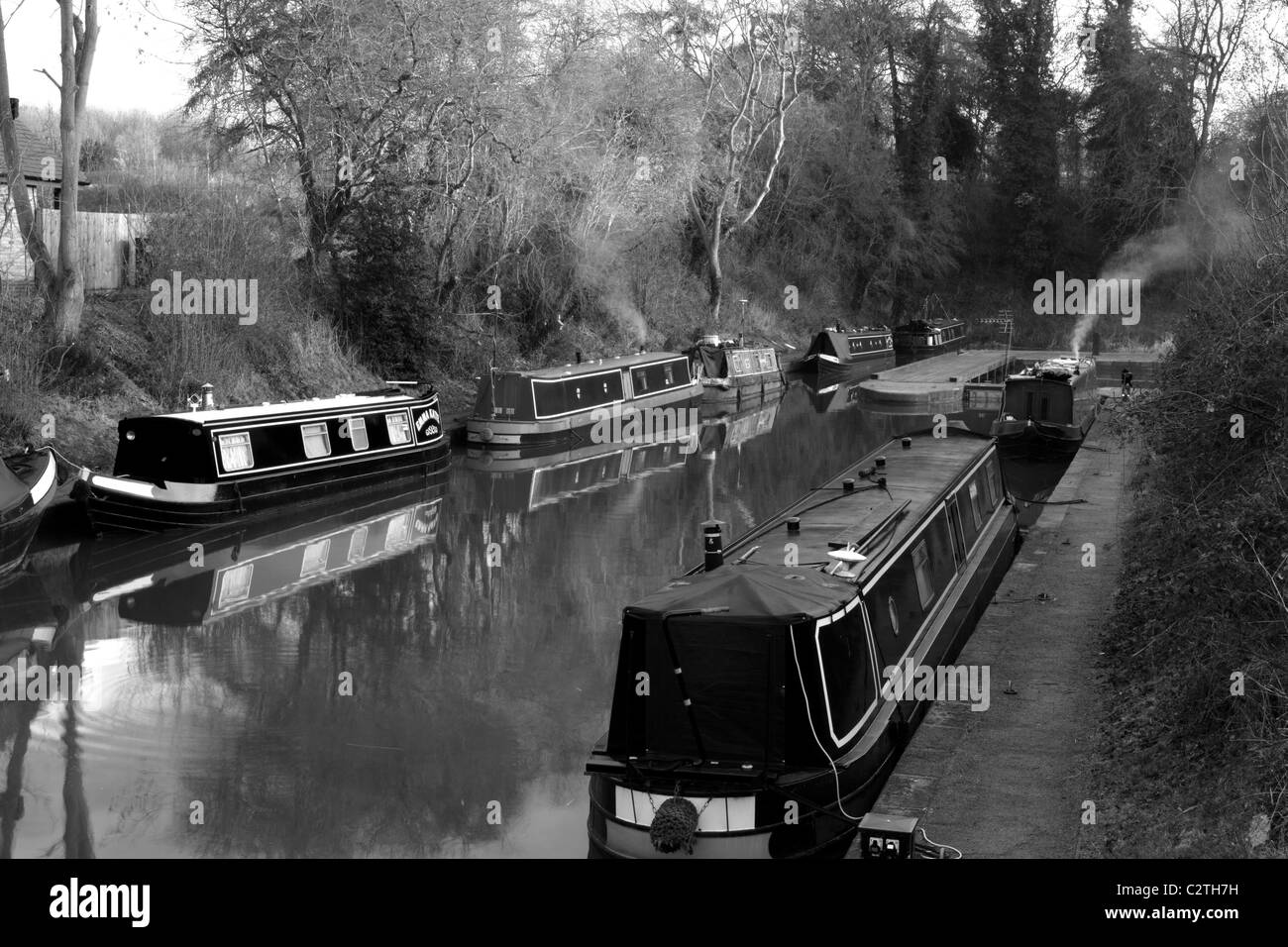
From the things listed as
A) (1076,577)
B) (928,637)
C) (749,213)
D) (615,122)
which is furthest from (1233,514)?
(749,213)

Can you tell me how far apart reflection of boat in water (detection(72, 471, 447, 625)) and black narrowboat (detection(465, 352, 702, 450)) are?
4558 mm

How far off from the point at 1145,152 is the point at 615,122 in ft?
70.0

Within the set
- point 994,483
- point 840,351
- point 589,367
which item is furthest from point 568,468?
point 840,351

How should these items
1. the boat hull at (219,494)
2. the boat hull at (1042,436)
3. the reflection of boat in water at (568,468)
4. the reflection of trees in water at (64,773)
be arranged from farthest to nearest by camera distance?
the boat hull at (1042,436)
the reflection of boat in water at (568,468)
the boat hull at (219,494)
the reflection of trees in water at (64,773)

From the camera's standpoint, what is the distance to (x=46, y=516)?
16.8 metres

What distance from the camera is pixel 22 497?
1539cm

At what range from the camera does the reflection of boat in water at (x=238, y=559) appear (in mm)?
14695

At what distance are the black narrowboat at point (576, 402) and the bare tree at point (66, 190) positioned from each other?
7.46m

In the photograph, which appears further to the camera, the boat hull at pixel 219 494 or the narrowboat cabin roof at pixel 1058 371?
the narrowboat cabin roof at pixel 1058 371

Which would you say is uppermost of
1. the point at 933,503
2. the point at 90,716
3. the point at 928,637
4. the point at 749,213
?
the point at 749,213

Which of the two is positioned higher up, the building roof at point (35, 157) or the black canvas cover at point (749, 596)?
the building roof at point (35, 157)

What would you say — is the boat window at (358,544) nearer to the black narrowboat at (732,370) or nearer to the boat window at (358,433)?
the boat window at (358,433)

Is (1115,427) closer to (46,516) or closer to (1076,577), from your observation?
(1076,577)

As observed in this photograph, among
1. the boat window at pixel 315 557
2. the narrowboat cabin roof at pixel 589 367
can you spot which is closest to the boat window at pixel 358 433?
the boat window at pixel 315 557
